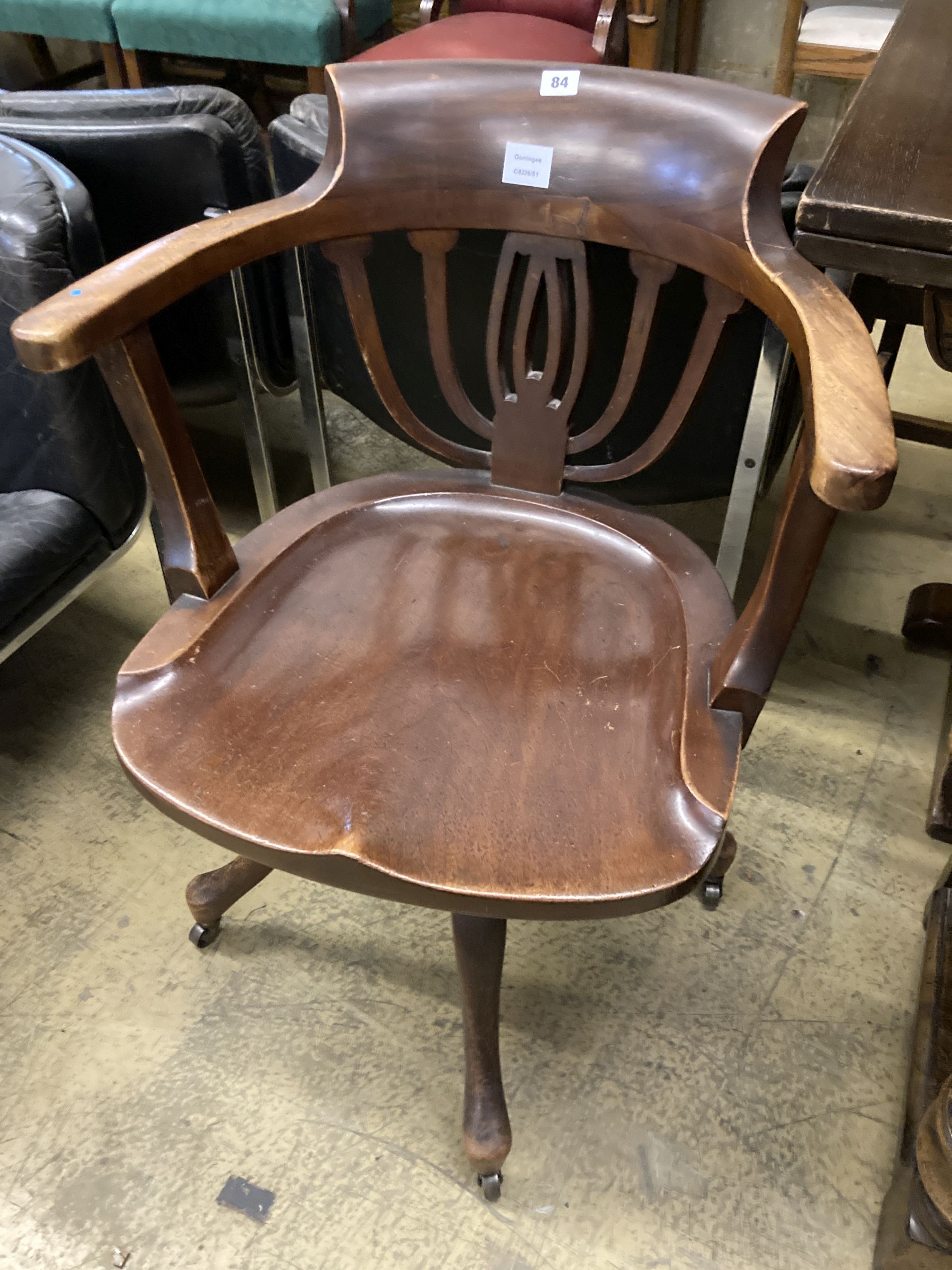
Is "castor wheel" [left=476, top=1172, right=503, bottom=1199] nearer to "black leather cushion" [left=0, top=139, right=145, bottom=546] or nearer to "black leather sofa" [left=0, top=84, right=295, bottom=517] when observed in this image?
"black leather cushion" [left=0, top=139, right=145, bottom=546]

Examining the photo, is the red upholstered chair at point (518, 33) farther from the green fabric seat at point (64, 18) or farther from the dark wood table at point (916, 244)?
the dark wood table at point (916, 244)

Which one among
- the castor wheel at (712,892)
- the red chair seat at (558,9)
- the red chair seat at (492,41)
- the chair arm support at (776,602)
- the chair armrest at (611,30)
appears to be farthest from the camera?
the red chair seat at (558,9)

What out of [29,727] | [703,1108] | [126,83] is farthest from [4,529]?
[126,83]

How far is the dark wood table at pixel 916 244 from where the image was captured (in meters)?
0.75

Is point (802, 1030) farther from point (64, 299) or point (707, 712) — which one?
point (64, 299)

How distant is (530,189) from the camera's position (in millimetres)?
902

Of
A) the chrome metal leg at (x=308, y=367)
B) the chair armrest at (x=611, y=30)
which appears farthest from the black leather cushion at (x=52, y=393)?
the chair armrest at (x=611, y=30)

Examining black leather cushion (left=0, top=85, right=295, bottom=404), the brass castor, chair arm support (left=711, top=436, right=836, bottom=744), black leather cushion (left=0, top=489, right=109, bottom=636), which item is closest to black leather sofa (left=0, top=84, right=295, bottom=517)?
black leather cushion (left=0, top=85, right=295, bottom=404)

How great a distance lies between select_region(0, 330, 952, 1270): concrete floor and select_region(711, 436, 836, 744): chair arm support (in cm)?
51

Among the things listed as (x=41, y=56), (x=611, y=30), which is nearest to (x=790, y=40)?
(x=611, y=30)

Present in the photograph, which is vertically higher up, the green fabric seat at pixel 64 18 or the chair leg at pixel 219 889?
the green fabric seat at pixel 64 18

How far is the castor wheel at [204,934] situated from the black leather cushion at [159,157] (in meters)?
0.86

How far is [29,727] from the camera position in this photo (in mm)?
1432

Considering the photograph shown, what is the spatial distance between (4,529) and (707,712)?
2.89ft
